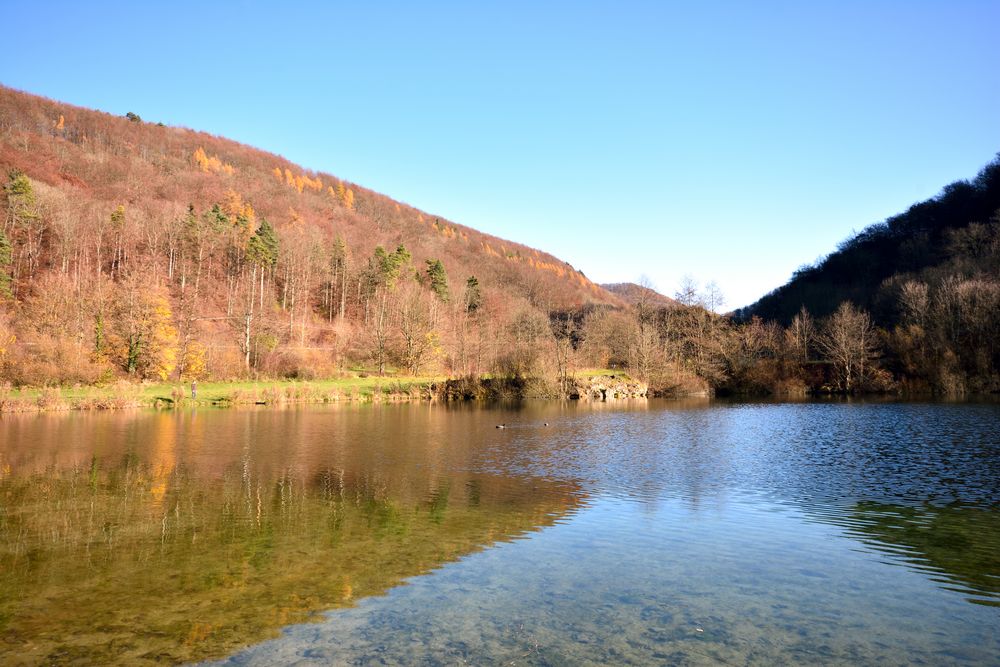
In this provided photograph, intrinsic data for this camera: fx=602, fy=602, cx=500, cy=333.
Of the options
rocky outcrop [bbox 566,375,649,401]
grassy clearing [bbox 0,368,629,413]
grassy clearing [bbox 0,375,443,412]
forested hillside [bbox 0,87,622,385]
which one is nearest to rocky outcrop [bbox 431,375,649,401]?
rocky outcrop [bbox 566,375,649,401]

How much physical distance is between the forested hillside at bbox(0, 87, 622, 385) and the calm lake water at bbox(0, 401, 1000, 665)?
26.4m

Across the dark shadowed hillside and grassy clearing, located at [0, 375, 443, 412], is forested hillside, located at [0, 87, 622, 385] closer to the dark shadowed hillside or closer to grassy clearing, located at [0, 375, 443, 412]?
grassy clearing, located at [0, 375, 443, 412]

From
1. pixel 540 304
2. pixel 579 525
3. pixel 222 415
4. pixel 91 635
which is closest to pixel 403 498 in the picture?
pixel 579 525

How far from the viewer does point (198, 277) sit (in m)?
71.1

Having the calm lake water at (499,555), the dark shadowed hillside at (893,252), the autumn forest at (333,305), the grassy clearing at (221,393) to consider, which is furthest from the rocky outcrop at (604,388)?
the dark shadowed hillside at (893,252)

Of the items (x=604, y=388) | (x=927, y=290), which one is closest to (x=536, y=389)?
(x=604, y=388)

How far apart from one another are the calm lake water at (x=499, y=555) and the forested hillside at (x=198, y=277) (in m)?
26.4

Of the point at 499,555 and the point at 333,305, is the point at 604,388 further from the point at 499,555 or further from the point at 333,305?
the point at 499,555

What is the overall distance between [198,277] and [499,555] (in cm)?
7169

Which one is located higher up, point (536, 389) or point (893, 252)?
point (893, 252)

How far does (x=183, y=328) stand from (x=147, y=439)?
90.9 ft

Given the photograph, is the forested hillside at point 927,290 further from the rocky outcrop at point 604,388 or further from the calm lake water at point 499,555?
the calm lake water at point 499,555

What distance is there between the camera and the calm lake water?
6.50 m

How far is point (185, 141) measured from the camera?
13425 cm
